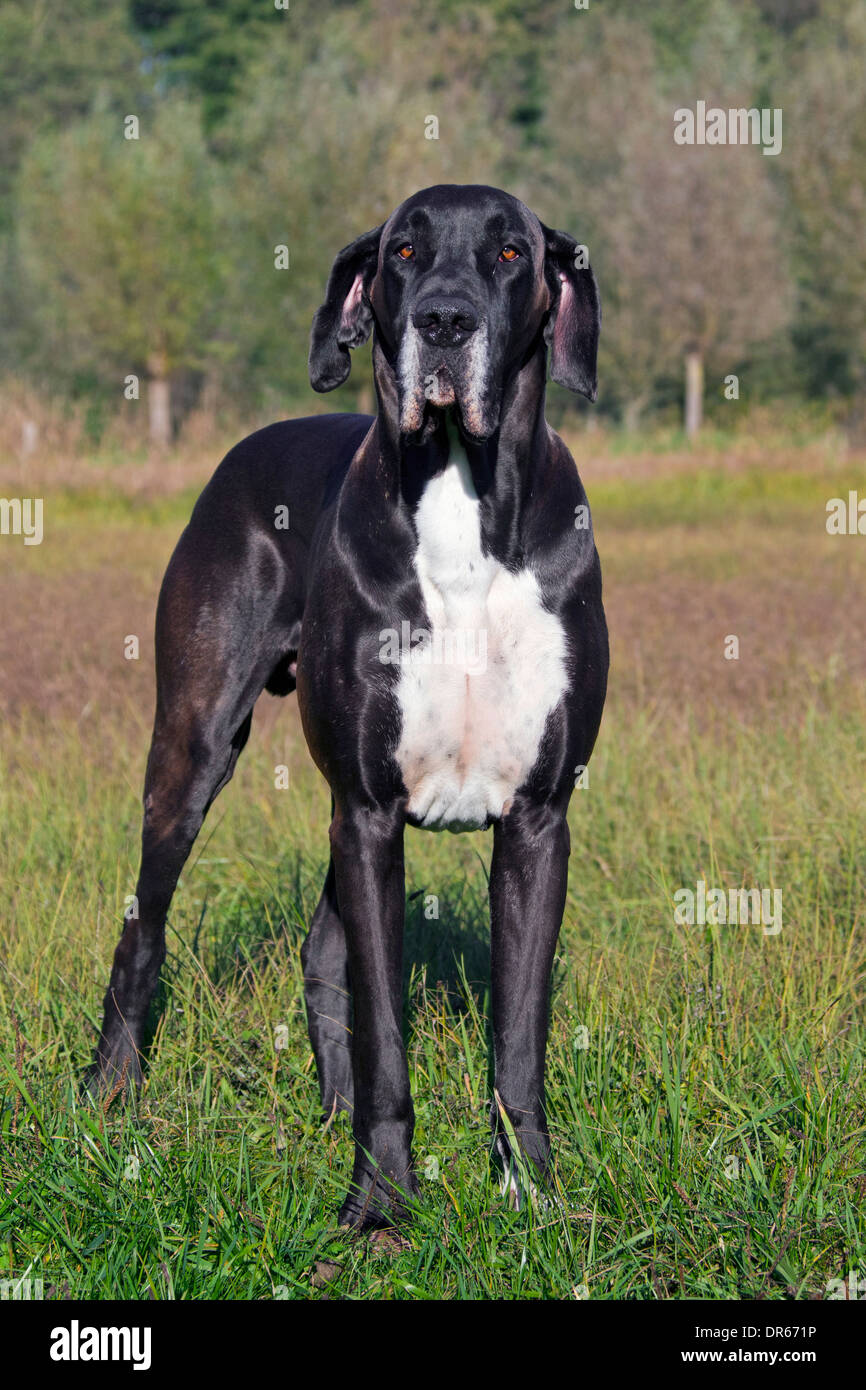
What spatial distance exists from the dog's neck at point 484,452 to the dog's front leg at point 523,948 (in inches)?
24.0

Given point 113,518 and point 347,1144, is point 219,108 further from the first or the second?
point 347,1144

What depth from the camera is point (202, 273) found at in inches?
1217

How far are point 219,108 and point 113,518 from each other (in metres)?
33.3

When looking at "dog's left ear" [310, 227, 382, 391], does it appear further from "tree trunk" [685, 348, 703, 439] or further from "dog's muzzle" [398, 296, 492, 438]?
"tree trunk" [685, 348, 703, 439]

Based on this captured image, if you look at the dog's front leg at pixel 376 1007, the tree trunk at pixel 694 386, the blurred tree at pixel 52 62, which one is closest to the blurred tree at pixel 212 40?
the blurred tree at pixel 52 62

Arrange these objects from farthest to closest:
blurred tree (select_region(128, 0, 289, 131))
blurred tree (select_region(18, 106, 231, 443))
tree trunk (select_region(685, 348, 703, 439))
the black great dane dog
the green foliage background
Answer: blurred tree (select_region(128, 0, 289, 131)) → tree trunk (select_region(685, 348, 703, 439)) → blurred tree (select_region(18, 106, 231, 443)) → the green foliage background → the black great dane dog

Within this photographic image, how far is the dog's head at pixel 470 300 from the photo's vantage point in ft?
8.91

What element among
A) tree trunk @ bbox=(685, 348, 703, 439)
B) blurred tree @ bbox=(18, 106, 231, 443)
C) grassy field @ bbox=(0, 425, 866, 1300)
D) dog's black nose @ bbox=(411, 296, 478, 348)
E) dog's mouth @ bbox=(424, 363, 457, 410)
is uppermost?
blurred tree @ bbox=(18, 106, 231, 443)

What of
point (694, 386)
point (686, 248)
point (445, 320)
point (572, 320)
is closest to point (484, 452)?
point (445, 320)

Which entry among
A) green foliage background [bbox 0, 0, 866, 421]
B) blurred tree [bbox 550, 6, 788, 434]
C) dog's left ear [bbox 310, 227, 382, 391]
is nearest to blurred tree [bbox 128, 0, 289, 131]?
green foliage background [bbox 0, 0, 866, 421]

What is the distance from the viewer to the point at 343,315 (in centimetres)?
326

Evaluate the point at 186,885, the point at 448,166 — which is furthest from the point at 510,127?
the point at 186,885

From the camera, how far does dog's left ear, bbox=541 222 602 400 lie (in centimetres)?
312

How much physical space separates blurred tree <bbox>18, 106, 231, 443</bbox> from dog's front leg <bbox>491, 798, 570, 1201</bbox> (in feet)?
88.7
